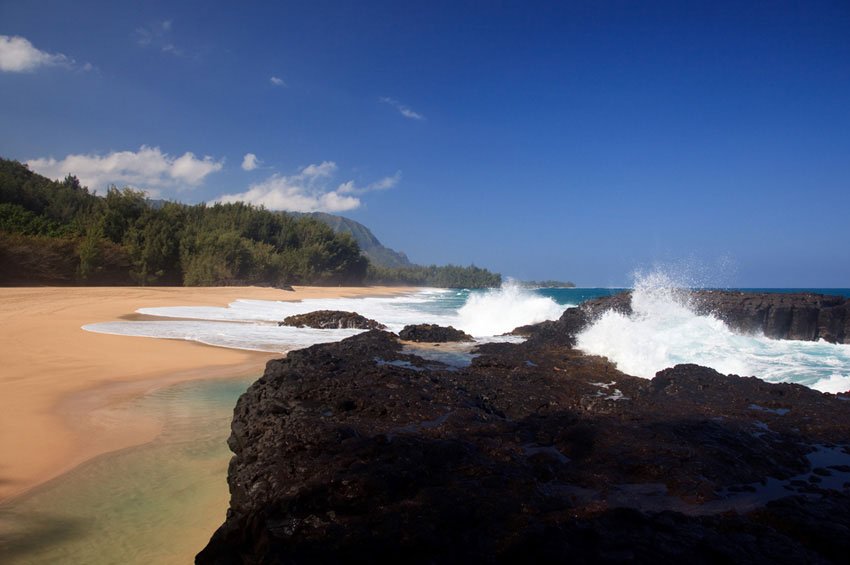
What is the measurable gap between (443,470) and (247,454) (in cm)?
156

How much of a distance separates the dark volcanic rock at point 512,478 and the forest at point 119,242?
3086cm

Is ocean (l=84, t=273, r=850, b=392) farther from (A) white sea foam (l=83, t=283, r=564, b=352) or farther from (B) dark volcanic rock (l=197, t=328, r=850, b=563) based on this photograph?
(B) dark volcanic rock (l=197, t=328, r=850, b=563)

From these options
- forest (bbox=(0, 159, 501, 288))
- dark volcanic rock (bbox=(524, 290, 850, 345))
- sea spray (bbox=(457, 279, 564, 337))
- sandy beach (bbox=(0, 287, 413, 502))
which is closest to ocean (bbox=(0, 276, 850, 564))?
sandy beach (bbox=(0, 287, 413, 502))

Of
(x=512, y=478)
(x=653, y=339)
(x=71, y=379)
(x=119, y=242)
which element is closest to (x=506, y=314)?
(x=653, y=339)

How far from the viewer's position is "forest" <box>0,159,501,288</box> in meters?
28.4

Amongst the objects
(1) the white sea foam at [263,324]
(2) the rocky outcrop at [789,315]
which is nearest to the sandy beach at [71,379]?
(1) the white sea foam at [263,324]

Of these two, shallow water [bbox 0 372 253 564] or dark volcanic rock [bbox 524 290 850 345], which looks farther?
dark volcanic rock [bbox 524 290 850 345]

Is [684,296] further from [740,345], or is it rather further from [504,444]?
[504,444]

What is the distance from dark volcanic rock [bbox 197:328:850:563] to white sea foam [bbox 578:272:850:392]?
3286 mm

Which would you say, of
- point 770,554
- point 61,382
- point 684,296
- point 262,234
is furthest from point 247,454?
point 262,234

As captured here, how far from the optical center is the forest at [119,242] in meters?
28.4

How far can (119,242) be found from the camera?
36.8m

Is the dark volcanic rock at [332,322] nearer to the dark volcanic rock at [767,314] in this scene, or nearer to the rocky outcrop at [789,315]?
the dark volcanic rock at [767,314]

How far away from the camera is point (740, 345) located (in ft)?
36.8
